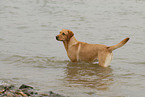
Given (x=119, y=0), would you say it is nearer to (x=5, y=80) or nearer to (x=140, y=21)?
(x=140, y=21)

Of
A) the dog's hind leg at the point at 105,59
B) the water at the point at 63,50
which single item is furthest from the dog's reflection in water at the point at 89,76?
the dog's hind leg at the point at 105,59

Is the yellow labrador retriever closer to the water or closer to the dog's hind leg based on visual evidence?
the dog's hind leg

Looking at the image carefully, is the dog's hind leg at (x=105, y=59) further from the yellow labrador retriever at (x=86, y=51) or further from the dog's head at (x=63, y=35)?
the dog's head at (x=63, y=35)

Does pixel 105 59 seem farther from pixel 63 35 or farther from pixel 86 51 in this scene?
pixel 63 35

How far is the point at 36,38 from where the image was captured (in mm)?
12930

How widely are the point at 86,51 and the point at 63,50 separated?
2.52 m

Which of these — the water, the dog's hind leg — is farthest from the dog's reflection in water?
the dog's hind leg

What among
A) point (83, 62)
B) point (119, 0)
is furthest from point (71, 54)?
point (119, 0)

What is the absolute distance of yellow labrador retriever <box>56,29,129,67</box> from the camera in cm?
858

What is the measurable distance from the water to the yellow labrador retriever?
26cm

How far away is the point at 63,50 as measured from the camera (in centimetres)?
1130

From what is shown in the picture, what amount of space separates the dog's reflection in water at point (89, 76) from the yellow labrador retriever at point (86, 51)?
0.20m

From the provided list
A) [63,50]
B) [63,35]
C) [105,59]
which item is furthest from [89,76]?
[63,50]

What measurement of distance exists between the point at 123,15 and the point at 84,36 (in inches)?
238
